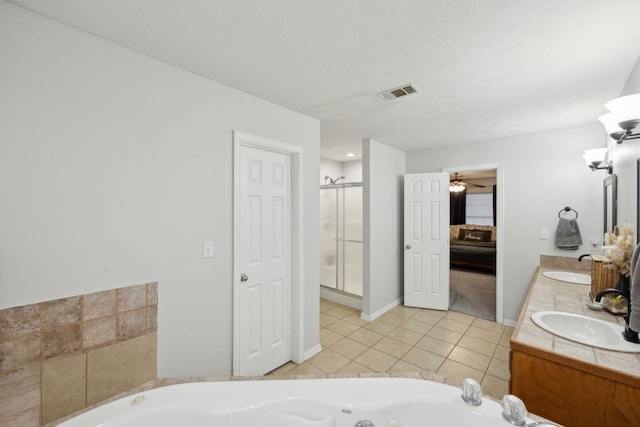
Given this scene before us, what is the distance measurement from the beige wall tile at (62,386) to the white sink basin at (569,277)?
380 centimetres

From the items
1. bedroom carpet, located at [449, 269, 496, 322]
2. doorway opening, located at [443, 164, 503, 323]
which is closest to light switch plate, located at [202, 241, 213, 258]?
doorway opening, located at [443, 164, 503, 323]

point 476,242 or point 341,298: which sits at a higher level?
point 476,242

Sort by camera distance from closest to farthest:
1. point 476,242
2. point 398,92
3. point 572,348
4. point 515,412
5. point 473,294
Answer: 1. point 515,412
2. point 572,348
3. point 398,92
4. point 473,294
5. point 476,242

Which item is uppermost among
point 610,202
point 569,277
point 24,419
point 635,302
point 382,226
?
point 610,202

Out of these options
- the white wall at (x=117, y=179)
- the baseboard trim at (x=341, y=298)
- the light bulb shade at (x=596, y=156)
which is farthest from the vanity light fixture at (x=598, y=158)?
the white wall at (x=117, y=179)

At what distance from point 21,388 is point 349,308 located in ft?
10.9

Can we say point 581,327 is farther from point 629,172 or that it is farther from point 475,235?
point 475,235

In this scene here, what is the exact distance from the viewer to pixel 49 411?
50.8 inches

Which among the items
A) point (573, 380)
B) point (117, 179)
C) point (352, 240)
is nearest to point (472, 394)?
point (573, 380)

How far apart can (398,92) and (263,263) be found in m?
1.79

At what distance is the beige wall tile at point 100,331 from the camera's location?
1.40 m

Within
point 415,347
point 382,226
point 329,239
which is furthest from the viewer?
point 329,239

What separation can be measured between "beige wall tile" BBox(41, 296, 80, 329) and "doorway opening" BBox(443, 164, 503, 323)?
13.5 feet

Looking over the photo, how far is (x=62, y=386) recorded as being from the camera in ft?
4.35
